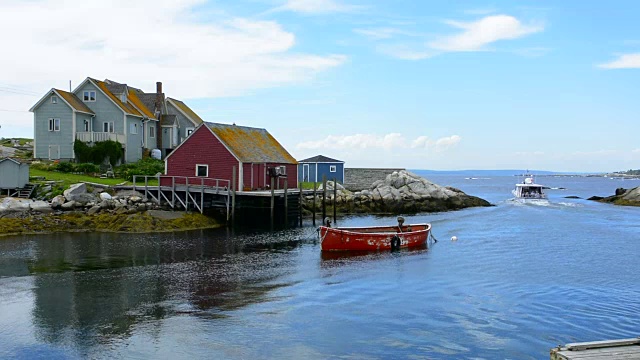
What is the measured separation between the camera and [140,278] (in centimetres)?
2550

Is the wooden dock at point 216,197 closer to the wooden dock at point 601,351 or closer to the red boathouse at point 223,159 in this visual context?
the red boathouse at point 223,159

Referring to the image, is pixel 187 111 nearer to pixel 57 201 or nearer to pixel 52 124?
pixel 52 124

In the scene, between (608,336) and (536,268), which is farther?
(536,268)

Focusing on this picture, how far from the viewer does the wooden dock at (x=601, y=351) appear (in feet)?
36.6

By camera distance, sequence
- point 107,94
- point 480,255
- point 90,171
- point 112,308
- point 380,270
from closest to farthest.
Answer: point 112,308 → point 380,270 → point 480,255 → point 90,171 → point 107,94

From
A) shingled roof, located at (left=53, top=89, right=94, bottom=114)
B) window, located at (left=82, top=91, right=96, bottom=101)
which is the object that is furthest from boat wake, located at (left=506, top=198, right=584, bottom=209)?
shingled roof, located at (left=53, top=89, right=94, bottom=114)

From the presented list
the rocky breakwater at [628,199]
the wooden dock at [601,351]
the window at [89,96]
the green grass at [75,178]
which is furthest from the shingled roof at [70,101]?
the rocky breakwater at [628,199]

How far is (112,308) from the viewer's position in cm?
2048

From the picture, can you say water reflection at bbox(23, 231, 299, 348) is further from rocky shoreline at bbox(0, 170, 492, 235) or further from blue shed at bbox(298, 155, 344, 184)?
blue shed at bbox(298, 155, 344, 184)

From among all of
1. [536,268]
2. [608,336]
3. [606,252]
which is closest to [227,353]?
[608,336]

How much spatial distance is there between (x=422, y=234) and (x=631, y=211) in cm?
4038

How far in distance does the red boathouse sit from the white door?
14.5m

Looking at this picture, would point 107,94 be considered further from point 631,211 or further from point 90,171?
point 631,211

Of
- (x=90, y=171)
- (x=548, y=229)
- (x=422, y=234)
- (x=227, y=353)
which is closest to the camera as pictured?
(x=227, y=353)
